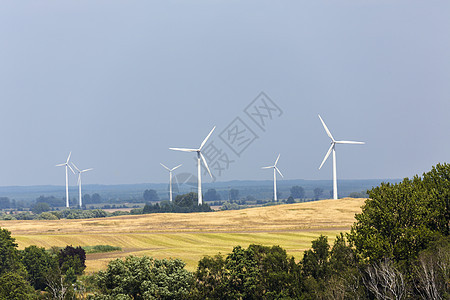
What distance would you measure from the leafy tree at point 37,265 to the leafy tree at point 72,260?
195 cm

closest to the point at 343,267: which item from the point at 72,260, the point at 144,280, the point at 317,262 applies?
the point at 317,262

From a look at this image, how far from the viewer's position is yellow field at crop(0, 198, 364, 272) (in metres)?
91.9

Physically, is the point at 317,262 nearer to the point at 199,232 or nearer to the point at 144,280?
the point at 144,280

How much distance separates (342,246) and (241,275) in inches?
346

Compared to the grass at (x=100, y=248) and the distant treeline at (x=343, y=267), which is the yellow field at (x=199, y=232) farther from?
the distant treeline at (x=343, y=267)

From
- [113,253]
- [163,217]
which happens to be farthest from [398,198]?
[163,217]

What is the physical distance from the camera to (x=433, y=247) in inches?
1662

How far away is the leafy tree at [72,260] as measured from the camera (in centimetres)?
7094

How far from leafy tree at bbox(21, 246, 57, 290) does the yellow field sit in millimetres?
8658

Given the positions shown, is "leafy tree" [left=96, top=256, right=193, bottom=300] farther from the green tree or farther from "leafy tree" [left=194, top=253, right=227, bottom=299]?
the green tree

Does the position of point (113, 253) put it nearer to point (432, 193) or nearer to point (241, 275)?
point (241, 275)

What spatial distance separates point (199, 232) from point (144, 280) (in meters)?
71.9

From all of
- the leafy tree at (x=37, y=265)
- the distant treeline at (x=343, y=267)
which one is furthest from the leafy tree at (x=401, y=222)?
Answer: the leafy tree at (x=37, y=265)

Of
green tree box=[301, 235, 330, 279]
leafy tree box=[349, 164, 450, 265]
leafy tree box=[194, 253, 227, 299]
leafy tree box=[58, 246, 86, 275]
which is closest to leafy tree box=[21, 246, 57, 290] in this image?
leafy tree box=[58, 246, 86, 275]
